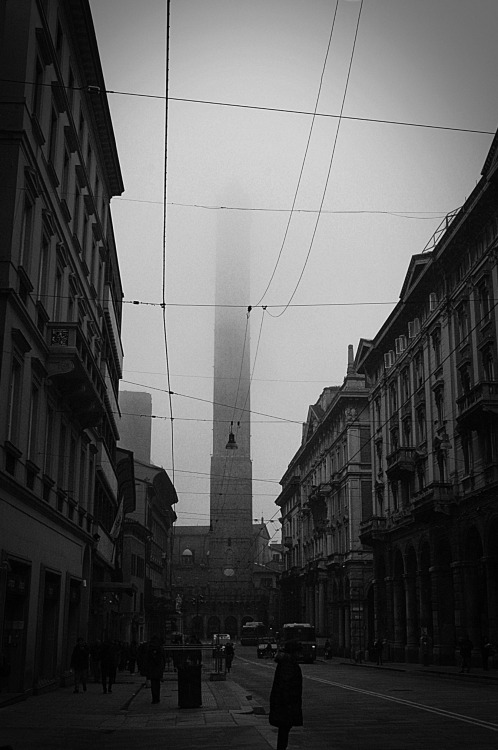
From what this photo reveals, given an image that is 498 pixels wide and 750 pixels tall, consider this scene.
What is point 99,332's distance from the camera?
125 feet

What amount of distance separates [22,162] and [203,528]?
148667 mm

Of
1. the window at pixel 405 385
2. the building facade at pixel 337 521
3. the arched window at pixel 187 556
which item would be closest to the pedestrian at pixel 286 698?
the window at pixel 405 385

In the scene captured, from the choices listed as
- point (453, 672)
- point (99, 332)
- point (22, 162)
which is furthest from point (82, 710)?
point (453, 672)

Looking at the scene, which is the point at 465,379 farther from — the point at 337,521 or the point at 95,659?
the point at 337,521

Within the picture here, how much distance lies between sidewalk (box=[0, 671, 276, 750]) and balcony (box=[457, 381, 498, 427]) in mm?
17454

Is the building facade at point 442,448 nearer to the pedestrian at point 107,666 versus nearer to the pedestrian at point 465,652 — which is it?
the pedestrian at point 465,652

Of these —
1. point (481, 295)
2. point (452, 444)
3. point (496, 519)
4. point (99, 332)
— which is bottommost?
point (496, 519)

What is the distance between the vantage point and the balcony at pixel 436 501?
148 ft

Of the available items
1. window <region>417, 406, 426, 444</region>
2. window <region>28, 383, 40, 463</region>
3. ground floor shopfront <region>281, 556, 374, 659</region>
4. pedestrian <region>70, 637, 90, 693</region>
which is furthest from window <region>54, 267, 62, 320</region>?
ground floor shopfront <region>281, 556, 374, 659</region>

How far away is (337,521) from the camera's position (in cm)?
7762

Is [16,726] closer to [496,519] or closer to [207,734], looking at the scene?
[207,734]

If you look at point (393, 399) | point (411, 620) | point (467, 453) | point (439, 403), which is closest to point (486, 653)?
point (467, 453)

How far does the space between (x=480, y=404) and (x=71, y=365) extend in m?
20.2

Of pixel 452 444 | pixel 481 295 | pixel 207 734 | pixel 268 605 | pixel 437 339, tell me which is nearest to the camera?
pixel 207 734
